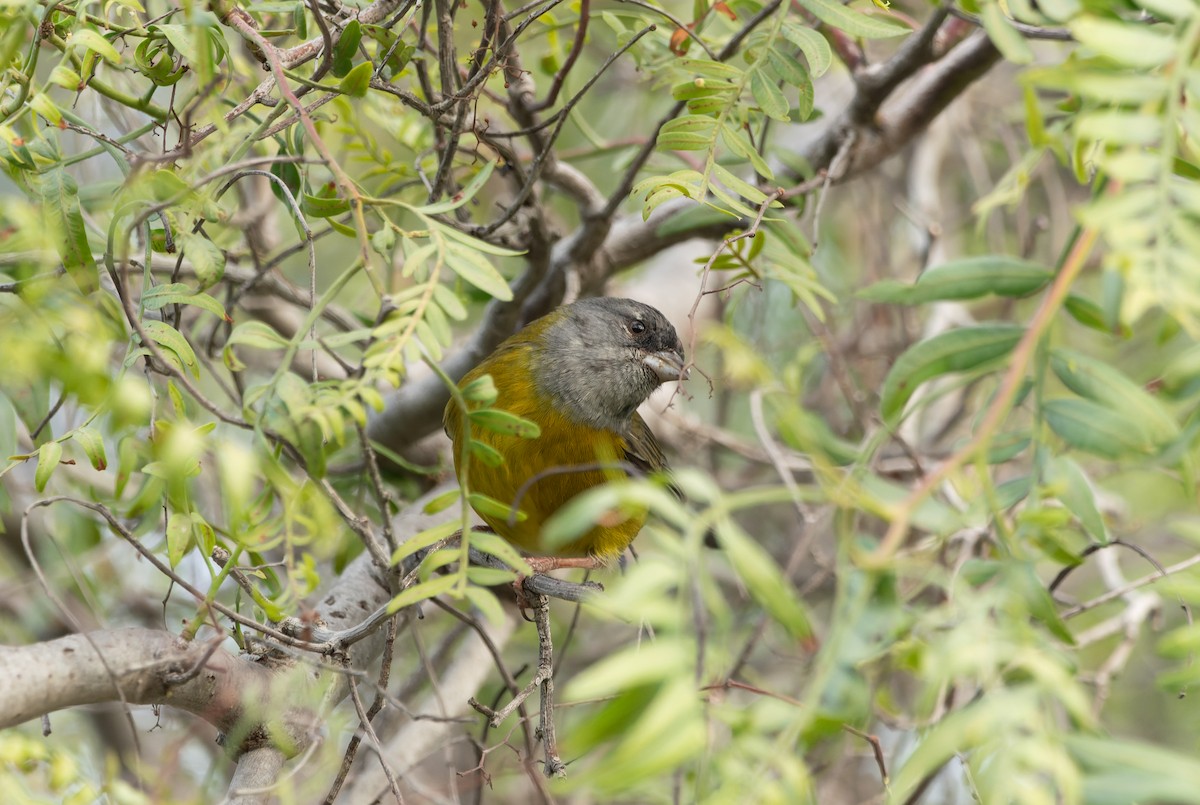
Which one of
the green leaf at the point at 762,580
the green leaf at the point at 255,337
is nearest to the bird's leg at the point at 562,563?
the green leaf at the point at 255,337

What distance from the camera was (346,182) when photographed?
193cm

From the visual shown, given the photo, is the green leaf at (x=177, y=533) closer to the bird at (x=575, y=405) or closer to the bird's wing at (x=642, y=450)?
the bird at (x=575, y=405)

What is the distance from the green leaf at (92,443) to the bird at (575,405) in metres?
1.47

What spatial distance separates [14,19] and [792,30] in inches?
68.9

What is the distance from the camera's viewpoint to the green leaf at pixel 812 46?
8.51 ft

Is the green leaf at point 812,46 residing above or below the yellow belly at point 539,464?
above

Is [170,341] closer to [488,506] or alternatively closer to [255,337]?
[255,337]

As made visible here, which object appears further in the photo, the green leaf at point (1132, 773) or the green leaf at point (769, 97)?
the green leaf at point (769, 97)

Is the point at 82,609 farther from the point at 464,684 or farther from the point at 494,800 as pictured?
the point at 494,800

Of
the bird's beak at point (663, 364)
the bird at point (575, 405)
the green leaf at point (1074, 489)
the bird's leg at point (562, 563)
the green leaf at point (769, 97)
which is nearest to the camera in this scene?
the green leaf at point (1074, 489)

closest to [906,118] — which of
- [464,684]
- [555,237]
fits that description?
[555,237]

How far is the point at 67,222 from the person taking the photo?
7.75 feet

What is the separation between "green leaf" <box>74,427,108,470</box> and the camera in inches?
87.5

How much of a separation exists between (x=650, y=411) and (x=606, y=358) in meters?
1.75
